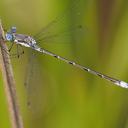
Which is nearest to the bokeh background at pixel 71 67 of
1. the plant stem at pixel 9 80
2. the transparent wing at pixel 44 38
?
the transparent wing at pixel 44 38

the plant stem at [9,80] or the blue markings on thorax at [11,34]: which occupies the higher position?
the blue markings on thorax at [11,34]

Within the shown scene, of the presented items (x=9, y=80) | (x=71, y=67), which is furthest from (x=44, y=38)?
(x=9, y=80)

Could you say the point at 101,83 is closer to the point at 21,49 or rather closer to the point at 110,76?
the point at 110,76

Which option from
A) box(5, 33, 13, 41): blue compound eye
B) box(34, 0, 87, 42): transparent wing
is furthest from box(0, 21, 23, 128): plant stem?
box(34, 0, 87, 42): transparent wing

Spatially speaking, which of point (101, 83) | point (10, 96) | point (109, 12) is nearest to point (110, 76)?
→ point (101, 83)

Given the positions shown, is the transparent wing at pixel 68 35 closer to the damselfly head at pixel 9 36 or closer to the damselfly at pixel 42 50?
the damselfly at pixel 42 50

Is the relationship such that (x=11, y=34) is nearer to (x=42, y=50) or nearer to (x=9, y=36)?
(x=9, y=36)

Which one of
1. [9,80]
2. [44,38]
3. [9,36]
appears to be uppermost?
[44,38]

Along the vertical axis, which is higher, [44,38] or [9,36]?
[44,38]
